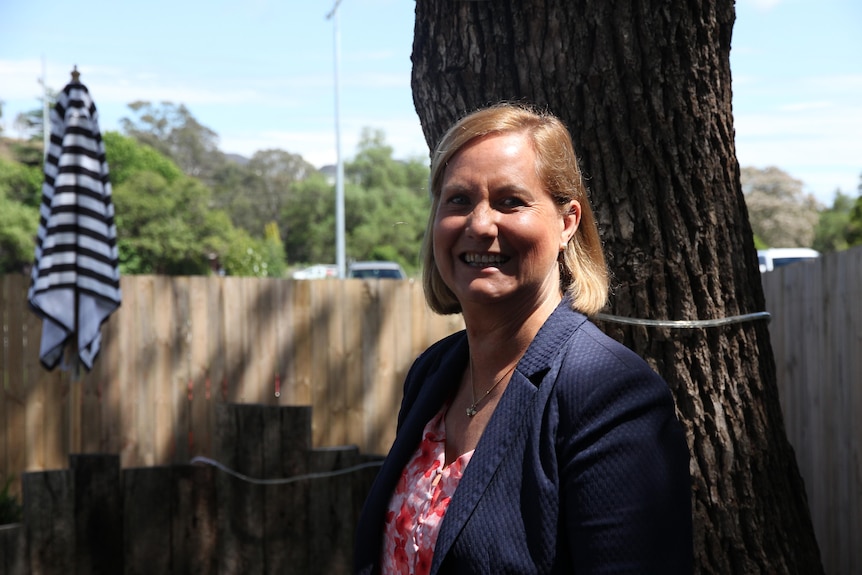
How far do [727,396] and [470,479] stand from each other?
59.1 inches

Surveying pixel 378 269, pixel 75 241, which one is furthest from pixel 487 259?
pixel 378 269

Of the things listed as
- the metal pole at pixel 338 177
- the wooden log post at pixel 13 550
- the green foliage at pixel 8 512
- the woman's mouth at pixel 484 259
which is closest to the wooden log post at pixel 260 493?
the wooden log post at pixel 13 550

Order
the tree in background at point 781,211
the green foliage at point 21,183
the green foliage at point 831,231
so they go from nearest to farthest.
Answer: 1. the green foliage at point 831,231
2. the green foliage at point 21,183
3. the tree in background at point 781,211

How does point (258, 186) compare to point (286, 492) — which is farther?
point (258, 186)

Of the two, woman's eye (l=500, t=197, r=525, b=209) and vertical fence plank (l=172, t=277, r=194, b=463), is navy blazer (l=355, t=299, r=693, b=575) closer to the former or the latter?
woman's eye (l=500, t=197, r=525, b=209)

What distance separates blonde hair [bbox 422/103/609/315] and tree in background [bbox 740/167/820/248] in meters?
61.2

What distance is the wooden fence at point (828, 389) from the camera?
173 inches

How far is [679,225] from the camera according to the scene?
3023 mm

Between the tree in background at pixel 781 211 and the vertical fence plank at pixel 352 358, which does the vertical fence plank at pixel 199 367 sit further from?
the tree in background at pixel 781 211

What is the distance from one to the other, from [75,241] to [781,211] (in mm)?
70685

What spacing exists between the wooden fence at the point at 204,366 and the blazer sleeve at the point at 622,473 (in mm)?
5424

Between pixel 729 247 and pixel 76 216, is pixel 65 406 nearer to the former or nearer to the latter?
pixel 76 216

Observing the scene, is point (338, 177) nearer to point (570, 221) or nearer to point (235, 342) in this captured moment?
point (235, 342)

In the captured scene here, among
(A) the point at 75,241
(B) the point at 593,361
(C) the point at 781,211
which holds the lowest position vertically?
(B) the point at 593,361
